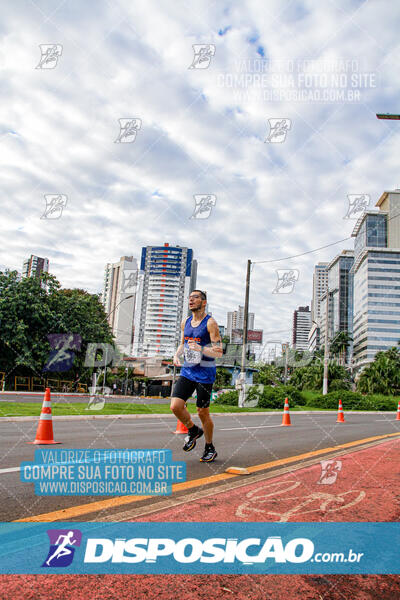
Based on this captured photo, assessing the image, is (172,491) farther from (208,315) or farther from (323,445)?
(323,445)

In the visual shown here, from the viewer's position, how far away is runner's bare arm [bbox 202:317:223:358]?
4.79 m

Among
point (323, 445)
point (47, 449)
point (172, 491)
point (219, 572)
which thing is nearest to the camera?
point (219, 572)

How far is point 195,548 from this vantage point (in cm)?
230

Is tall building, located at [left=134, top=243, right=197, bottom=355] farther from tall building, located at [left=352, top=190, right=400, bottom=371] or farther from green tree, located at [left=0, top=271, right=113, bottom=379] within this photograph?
green tree, located at [left=0, top=271, right=113, bottom=379]

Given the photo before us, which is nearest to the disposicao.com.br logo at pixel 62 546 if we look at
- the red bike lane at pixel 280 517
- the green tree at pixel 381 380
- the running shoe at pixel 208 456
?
the red bike lane at pixel 280 517

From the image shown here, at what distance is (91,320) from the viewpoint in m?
37.4

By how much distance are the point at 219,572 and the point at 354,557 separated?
0.75 metres

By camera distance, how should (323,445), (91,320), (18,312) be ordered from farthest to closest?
(91,320) → (18,312) → (323,445)

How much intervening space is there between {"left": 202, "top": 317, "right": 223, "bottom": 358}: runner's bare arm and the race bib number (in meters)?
0.08

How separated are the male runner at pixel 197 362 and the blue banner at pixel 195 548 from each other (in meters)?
2.26

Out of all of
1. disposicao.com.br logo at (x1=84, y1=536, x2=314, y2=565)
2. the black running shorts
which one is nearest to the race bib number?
the black running shorts

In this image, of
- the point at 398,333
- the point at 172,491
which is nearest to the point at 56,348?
the point at 172,491

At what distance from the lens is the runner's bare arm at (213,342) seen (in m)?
4.79

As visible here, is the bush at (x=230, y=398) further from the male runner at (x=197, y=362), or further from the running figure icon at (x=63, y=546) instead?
the running figure icon at (x=63, y=546)
